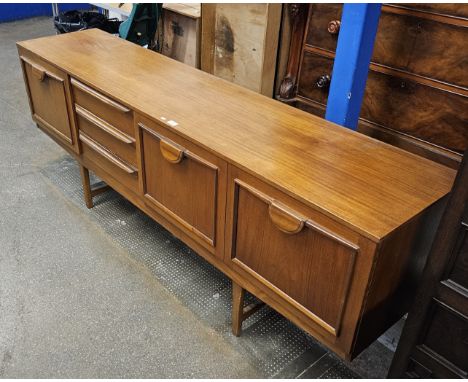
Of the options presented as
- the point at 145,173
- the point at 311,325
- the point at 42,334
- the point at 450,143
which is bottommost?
the point at 42,334

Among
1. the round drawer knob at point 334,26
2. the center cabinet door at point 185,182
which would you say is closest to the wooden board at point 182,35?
the round drawer knob at point 334,26

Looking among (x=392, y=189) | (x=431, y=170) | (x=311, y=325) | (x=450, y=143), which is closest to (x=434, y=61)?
(x=450, y=143)

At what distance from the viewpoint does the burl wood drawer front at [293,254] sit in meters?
1.31

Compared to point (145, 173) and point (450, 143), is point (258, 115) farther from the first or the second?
point (450, 143)

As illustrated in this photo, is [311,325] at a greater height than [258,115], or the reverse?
[258,115]

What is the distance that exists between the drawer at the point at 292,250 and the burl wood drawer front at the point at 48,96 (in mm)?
1213

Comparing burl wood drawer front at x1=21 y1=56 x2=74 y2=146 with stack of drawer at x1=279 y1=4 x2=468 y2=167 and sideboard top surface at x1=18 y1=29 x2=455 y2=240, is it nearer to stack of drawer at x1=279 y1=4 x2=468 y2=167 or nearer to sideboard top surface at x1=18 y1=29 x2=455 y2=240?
sideboard top surface at x1=18 y1=29 x2=455 y2=240

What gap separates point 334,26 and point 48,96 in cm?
148

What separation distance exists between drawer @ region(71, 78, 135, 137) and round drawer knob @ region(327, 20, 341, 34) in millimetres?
1118

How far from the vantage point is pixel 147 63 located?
7.57ft

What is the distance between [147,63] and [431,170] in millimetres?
1429

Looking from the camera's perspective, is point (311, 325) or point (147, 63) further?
point (147, 63)

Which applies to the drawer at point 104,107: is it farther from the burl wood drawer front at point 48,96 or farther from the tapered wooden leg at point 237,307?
the tapered wooden leg at point 237,307

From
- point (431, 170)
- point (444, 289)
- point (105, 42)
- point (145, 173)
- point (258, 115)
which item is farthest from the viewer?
point (105, 42)
